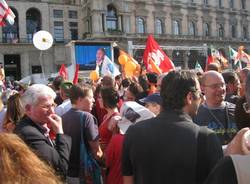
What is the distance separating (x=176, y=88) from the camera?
2637mm

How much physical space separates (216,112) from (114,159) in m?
1.09

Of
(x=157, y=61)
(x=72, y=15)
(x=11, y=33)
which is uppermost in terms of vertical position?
(x=72, y=15)

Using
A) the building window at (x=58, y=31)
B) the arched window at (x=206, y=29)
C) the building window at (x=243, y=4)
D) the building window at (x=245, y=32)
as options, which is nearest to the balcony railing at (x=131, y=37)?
the building window at (x=58, y=31)

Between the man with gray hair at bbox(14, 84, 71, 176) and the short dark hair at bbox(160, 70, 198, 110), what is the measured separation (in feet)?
2.70

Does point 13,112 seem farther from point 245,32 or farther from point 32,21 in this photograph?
point 245,32

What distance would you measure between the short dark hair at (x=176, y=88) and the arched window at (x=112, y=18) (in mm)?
41249

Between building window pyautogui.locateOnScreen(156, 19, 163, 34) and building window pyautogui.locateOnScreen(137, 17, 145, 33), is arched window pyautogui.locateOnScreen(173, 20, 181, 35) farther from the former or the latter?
building window pyautogui.locateOnScreen(137, 17, 145, 33)

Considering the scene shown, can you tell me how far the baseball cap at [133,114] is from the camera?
313 centimetres

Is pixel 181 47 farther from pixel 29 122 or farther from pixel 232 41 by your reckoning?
pixel 29 122

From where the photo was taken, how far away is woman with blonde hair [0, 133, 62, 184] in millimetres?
1170

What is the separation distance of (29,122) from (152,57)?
651cm

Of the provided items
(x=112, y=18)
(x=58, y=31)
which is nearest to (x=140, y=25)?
(x=112, y=18)

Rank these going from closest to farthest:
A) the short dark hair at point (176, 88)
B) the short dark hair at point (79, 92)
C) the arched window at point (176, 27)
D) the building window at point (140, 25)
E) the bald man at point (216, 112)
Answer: the short dark hair at point (176, 88) → the bald man at point (216, 112) → the short dark hair at point (79, 92) → the building window at point (140, 25) → the arched window at point (176, 27)

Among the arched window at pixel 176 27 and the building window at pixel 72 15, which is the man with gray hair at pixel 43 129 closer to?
the building window at pixel 72 15
